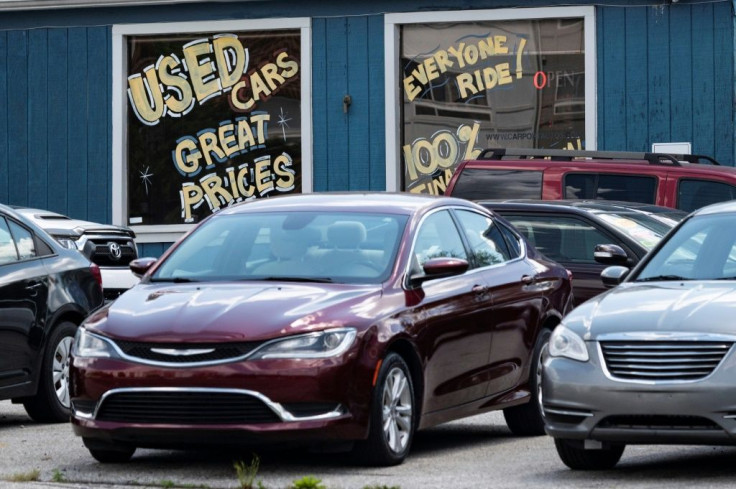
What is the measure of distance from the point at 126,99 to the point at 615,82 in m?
6.54

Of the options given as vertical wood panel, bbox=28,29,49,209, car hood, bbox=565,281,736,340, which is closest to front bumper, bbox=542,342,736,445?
car hood, bbox=565,281,736,340

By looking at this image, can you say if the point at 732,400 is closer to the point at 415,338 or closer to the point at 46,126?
the point at 415,338

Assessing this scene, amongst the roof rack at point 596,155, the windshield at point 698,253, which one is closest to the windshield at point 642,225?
the roof rack at point 596,155

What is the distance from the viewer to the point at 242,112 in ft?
71.8

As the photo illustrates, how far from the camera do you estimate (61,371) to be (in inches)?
477

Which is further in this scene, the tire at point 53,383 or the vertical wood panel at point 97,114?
the vertical wood panel at point 97,114

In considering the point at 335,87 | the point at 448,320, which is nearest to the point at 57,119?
the point at 335,87

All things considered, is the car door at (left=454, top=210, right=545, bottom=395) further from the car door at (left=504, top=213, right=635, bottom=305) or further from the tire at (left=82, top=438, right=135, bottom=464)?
the tire at (left=82, top=438, right=135, bottom=464)

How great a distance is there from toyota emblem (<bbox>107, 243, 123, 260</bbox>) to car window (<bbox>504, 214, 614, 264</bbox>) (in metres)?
5.33

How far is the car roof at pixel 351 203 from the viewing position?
10.2 meters

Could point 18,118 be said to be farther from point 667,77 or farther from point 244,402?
point 244,402

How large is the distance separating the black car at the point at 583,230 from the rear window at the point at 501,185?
184cm

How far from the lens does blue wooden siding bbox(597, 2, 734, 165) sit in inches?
776

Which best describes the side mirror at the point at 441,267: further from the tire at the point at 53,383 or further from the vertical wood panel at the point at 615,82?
the vertical wood panel at the point at 615,82
